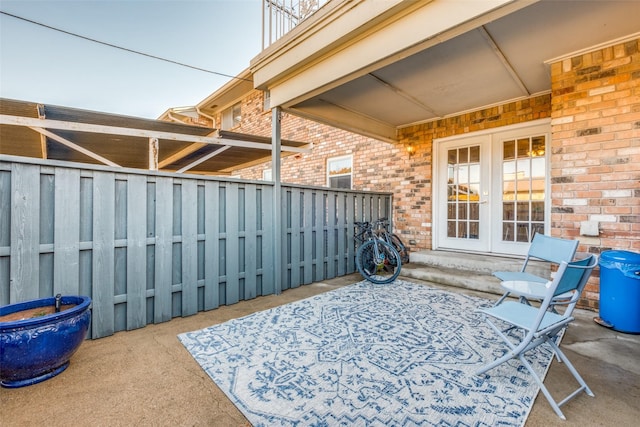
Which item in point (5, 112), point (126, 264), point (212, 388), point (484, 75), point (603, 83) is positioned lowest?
point (212, 388)

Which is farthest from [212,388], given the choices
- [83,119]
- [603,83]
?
[603,83]

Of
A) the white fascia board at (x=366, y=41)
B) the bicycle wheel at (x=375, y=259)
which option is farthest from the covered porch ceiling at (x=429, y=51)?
the bicycle wheel at (x=375, y=259)

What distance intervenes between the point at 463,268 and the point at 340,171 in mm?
3716

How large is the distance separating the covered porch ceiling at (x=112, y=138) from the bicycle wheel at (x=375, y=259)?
84.0 inches

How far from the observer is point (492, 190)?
15.6 ft

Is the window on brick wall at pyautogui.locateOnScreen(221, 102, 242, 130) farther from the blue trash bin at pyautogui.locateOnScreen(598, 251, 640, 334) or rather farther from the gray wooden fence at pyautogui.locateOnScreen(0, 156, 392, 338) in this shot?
the blue trash bin at pyautogui.locateOnScreen(598, 251, 640, 334)

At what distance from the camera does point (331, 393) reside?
5.67 feet

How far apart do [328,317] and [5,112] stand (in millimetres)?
4149

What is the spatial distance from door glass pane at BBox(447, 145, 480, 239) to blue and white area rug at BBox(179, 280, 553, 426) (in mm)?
2223

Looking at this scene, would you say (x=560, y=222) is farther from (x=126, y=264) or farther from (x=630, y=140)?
(x=126, y=264)

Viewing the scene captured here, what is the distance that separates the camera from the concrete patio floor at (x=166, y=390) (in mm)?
1528

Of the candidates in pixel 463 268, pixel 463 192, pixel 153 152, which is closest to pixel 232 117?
pixel 153 152

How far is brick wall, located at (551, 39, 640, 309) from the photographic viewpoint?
9.54 ft

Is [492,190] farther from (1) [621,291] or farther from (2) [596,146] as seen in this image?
(1) [621,291]
